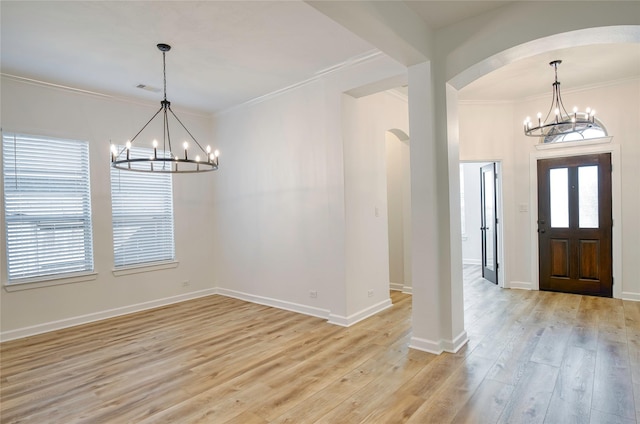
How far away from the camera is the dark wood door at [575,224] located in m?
5.21

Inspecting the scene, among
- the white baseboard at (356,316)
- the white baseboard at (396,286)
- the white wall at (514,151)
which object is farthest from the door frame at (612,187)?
the white baseboard at (356,316)

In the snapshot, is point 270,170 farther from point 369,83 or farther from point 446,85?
point 446,85

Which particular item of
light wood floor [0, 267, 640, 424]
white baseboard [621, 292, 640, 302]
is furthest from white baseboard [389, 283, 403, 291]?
white baseboard [621, 292, 640, 302]

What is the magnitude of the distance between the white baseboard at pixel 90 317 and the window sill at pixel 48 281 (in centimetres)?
48

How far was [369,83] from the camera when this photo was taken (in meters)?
3.98

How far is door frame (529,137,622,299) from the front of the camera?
5098 millimetres

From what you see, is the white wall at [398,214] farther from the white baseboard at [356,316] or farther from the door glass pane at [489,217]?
the door glass pane at [489,217]

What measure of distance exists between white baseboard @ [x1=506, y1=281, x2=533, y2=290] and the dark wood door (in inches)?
7.5

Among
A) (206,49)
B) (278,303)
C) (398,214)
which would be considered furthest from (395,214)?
(206,49)

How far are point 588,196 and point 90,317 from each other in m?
7.55

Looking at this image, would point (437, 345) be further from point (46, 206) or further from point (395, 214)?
point (46, 206)

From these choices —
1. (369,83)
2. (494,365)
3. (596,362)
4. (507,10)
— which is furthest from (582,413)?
(369,83)

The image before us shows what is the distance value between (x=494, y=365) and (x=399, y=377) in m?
0.89

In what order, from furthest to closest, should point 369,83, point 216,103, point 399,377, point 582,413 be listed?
1. point 216,103
2. point 369,83
3. point 399,377
4. point 582,413
